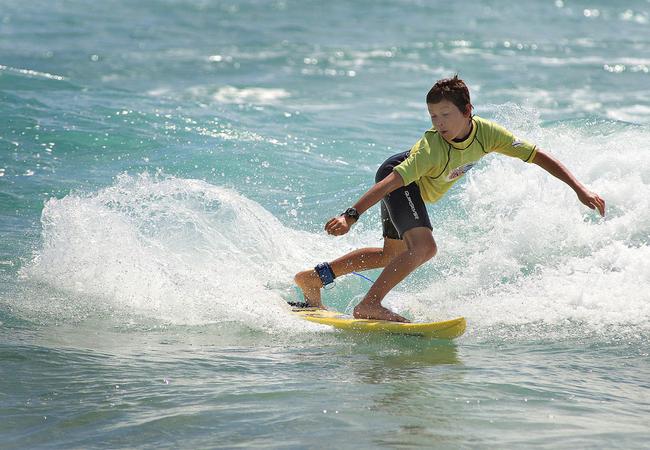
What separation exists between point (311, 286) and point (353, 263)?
0.40 m

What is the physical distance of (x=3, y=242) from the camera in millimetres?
8508

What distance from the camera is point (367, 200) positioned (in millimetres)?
5723

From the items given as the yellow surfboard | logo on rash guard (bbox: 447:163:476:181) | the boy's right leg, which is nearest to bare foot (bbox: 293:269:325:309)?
the boy's right leg

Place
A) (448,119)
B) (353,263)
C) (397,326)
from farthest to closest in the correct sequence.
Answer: (353,263), (397,326), (448,119)

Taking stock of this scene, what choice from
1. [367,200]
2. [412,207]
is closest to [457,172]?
[412,207]

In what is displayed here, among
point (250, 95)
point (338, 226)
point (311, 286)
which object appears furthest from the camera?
point (250, 95)

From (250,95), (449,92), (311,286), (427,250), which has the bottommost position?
(311,286)

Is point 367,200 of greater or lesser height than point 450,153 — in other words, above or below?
below

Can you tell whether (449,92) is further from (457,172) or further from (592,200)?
(592,200)

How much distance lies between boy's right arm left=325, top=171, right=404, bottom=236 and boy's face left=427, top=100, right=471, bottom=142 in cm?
40

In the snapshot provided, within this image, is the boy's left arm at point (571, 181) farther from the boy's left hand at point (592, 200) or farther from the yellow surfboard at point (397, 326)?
the yellow surfboard at point (397, 326)

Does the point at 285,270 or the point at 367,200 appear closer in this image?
the point at 367,200

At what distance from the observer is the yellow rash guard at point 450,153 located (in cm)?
598

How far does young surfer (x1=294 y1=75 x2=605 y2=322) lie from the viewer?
19.2 ft
